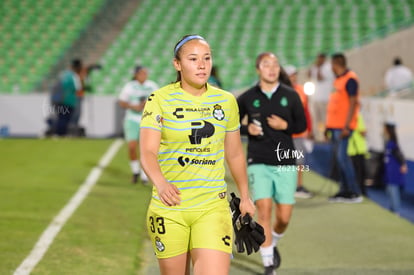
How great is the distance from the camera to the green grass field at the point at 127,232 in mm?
7645

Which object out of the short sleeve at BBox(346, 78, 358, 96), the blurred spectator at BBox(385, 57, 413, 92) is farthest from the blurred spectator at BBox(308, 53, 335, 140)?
the short sleeve at BBox(346, 78, 358, 96)

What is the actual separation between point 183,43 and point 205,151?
0.68 m

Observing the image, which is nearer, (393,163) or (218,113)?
(218,113)

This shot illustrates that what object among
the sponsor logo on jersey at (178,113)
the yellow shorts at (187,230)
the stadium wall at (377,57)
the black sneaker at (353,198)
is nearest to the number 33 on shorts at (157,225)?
the yellow shorts at (187,230)

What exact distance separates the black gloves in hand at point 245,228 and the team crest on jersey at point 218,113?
534 mm

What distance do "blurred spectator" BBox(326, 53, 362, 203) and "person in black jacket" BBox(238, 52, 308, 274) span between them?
448 cm

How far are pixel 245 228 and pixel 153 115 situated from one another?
103 centimetres

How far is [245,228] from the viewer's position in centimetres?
507

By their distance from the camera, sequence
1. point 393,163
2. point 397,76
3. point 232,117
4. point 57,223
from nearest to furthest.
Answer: point 232,117
point 57,223
point 393,163
point 397,76

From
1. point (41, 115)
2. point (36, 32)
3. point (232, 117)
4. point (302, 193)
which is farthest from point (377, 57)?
point (232, 117)

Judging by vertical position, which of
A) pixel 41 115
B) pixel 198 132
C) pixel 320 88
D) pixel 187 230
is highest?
pixel 198 132

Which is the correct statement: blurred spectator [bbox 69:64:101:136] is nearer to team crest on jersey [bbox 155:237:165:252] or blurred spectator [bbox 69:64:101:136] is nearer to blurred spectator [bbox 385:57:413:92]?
blurred spectator [bbox 385:57:413:92]

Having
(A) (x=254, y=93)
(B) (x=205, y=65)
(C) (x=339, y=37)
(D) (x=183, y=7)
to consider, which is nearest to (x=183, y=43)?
(B) (x=205, y=65)

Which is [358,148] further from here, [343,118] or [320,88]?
[320,88]
